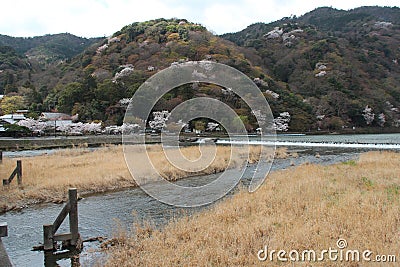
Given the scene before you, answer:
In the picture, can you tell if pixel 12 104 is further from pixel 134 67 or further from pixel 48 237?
pixel 48 237

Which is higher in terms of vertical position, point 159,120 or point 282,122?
point 159,120

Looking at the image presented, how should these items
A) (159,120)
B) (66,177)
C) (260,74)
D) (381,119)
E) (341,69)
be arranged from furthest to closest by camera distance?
(341,69), (260,74), (381,119), (159,120), (66,177)

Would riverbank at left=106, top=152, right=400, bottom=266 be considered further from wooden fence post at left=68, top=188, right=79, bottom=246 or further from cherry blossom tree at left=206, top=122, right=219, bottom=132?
cherry blossom tree at left=206, top=122, right=219, bottom=132

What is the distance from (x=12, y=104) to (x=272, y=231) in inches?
2395

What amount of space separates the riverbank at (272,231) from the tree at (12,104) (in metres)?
57.4

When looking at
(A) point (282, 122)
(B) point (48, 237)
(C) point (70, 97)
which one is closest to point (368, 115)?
(A) point (282, 122)

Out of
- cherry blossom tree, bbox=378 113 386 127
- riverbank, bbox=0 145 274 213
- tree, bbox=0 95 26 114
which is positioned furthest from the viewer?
cherry blossom tree, bbox=378 113 386 127

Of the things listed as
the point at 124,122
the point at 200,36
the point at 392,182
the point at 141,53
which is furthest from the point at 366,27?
the point at 392,182

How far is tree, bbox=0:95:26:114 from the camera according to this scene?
5750 centimetres

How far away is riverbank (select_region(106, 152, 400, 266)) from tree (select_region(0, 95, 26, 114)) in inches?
2260

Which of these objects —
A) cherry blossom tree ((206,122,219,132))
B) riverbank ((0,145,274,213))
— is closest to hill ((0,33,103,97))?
cherry blossom tree ((206,122,219,132))

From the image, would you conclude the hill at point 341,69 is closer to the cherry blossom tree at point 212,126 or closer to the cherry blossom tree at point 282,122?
the cherry blossom tree at point 282,122

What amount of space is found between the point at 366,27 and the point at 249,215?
434 ft

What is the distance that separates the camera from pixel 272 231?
Answer: 23.7 ft
